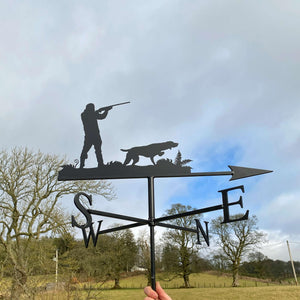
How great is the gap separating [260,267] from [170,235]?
8050 millimetres

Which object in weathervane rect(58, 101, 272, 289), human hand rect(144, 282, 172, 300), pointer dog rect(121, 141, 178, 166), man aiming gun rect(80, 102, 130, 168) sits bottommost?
human hand rect(144, 282, 172, 300)

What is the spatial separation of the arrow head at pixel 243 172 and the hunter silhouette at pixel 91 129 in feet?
3.14

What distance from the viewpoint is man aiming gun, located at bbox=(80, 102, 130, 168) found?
225 cm

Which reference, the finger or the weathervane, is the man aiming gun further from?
the finger

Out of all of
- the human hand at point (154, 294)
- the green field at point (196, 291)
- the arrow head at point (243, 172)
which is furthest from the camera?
the green field at point (196, 291)

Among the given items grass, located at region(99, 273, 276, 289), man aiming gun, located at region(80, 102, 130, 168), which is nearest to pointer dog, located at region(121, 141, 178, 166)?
man aiming gun, located at region(80, 102, 130, 168)

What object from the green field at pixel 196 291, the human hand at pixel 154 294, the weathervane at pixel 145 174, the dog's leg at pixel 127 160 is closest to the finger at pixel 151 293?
the human hand at pixel 154 294

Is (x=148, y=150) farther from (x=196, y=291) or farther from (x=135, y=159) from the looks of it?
(x=196, y=291)

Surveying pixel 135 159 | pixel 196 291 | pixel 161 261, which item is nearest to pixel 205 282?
pixel 161 261

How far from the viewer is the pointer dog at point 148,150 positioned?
6.75ft

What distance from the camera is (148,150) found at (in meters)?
2.10

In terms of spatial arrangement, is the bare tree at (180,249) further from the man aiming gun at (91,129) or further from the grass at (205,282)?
the man aiming gun at (91,129)

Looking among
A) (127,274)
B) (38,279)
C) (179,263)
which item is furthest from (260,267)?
(38,279)

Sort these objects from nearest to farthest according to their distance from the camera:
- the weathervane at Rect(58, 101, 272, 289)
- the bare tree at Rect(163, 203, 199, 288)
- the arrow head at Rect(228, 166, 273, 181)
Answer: the weathervane at Rect(58, 101, 272, 289) < the arrow head at Rect(228, 166, 273, 181) < the bare tree at Rect(163, 203, 199, 288)
